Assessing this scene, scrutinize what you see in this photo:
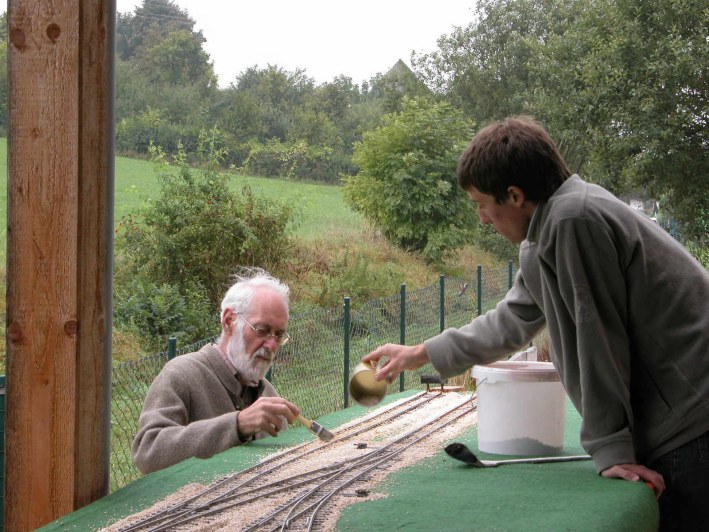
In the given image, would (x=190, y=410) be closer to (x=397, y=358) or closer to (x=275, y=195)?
(x=397, y=358)

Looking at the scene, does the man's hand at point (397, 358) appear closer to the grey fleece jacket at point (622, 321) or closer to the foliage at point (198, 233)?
the grey fleece jacket at point (622, 321)

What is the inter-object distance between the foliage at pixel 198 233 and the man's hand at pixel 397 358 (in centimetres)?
809

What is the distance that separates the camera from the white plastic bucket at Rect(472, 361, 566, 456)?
2771 millimetres

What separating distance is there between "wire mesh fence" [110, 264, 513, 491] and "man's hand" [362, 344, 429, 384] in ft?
5.95

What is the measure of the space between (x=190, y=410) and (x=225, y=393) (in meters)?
0.15

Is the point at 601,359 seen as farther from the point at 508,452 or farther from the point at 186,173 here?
the point at 186,173

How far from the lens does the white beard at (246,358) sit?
3420 mm

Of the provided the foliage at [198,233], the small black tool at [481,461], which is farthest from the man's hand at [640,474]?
the foliage at [198,233]

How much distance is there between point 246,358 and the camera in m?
3.42

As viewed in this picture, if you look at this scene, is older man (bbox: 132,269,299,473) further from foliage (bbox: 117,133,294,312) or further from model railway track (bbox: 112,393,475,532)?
foliage (bbox: 117,133,294,312)

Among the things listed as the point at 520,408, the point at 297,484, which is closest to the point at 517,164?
the point at 520,408

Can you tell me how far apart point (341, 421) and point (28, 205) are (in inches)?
63.8

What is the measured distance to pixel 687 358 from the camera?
90.5 inches

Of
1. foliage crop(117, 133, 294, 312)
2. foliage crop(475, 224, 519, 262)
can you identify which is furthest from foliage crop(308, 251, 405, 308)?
foliage crop(475, 224, 519, 262)
